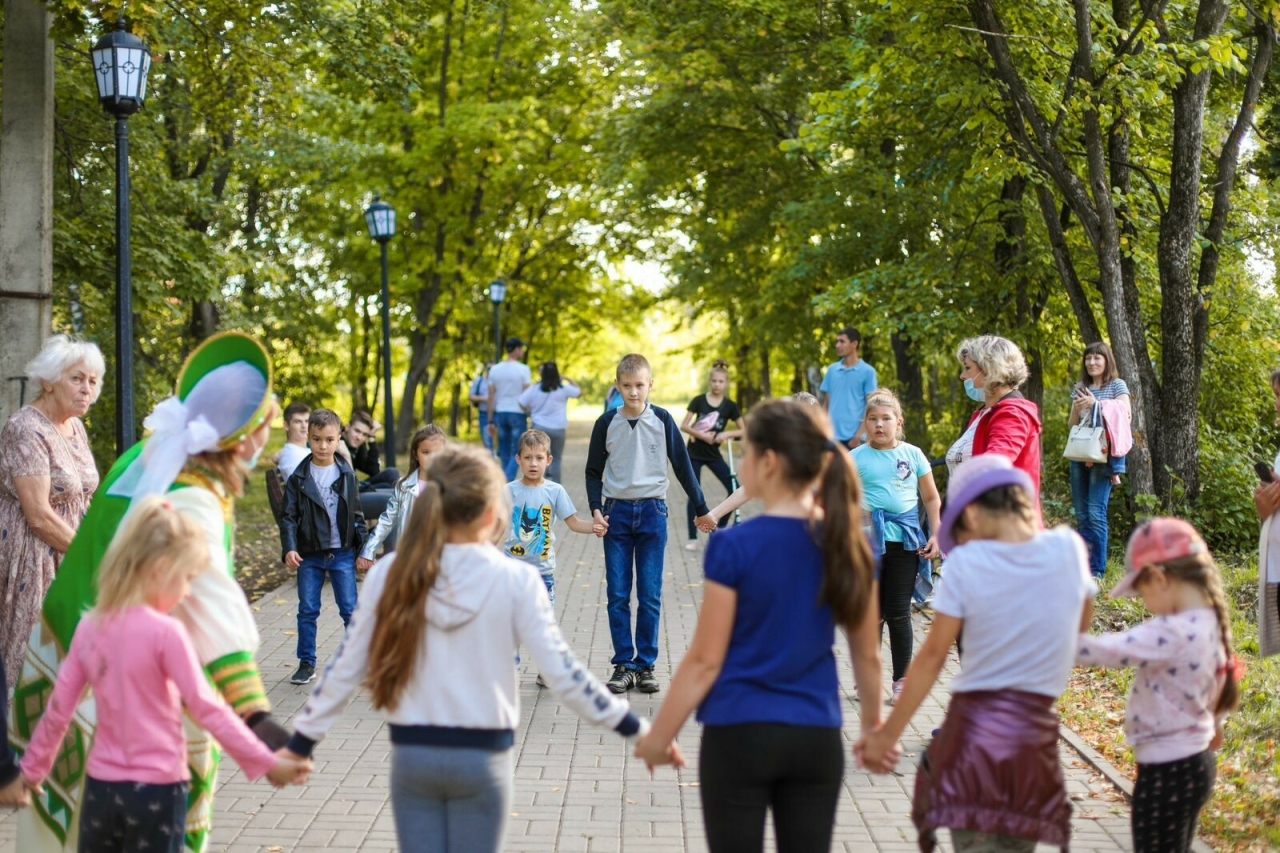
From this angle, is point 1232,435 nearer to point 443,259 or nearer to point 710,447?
point 710,447

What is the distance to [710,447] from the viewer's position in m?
14.5

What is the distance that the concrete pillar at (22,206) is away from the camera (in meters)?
10.3

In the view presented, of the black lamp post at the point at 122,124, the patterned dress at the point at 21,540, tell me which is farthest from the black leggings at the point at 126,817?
the black lamp post at the point at 122,124

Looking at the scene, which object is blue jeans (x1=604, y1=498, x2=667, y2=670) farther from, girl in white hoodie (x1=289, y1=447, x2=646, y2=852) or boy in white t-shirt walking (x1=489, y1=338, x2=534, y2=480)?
boy in white t-shirt walking (x1=489, y1=338, x2=534, y2=480)

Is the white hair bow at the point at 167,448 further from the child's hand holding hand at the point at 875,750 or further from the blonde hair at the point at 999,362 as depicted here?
the blonde hair at the point at 999,362

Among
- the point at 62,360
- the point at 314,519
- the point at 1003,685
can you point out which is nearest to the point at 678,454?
the point at 314,519

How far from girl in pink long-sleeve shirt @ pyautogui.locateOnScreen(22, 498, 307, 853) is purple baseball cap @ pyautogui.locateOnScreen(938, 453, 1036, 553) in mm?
1987

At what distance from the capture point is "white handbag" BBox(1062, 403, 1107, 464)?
11570mm

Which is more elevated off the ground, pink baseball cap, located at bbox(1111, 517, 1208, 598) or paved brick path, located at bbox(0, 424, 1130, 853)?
pink baseball cap, located at bbox(1111, 517, 1208, 598)

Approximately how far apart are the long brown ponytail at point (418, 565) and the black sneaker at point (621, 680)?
4.61 meters

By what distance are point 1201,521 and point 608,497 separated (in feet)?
22.2

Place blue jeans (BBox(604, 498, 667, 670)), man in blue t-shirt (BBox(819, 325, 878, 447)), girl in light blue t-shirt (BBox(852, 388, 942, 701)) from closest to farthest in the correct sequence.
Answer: girl in light blue t-shirt (BBox(852, 388, 942, 701)), blue jeans (BBox(604, 498, 667, 670)), man in blue t-shirt (BBox(819, 325, 878, 447))

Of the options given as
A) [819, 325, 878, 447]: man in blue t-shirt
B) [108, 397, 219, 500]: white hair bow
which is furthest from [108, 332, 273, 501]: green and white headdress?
[819, 325, 878, 447]: man in blue t-shirt

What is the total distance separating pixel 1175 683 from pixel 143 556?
2.97 metres
